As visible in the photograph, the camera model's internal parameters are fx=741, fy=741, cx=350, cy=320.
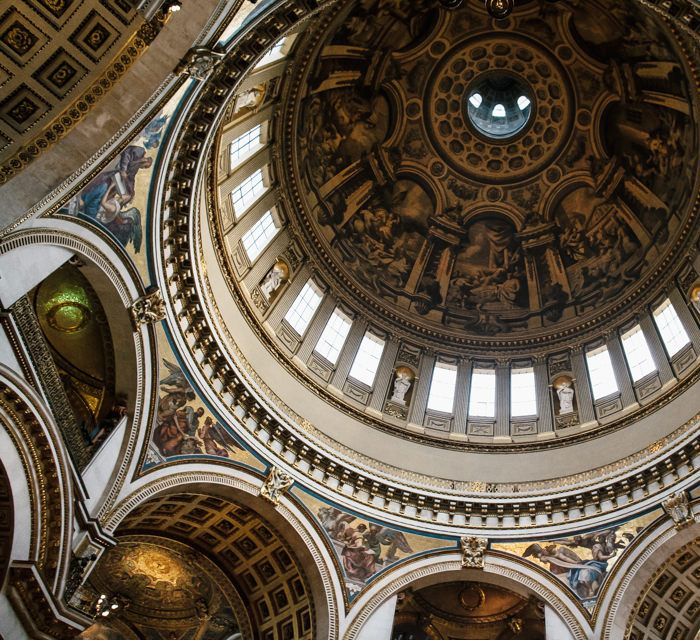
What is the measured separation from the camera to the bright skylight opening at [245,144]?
2212 cm

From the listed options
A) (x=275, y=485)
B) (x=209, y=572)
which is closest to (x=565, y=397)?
(x=275, y=485)

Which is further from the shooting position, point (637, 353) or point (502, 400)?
point (502, 400)

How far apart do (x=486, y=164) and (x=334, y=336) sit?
11115mm

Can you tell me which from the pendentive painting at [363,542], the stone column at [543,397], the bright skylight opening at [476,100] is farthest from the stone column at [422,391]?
the bright skylight opening at [476,100]

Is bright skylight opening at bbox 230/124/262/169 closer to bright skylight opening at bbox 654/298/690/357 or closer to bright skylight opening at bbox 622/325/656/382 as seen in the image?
bright skylight opening at bbox 622/325/656/382

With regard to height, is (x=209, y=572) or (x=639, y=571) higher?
(x=639, y=571)

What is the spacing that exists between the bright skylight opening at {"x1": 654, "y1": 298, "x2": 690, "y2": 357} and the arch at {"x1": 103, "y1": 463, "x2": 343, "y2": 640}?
11.8 meters

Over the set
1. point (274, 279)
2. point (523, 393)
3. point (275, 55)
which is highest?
point (275, 55)

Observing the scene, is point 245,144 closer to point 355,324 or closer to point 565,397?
point 355,324

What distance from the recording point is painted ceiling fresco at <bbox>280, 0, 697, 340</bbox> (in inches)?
1002

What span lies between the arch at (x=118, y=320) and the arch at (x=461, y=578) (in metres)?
6.79

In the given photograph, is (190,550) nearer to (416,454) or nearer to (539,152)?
(416,454)

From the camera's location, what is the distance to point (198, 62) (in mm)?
13594

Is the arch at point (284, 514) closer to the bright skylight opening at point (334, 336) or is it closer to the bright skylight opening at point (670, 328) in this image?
the bright skylight opening at point (334, 336)
